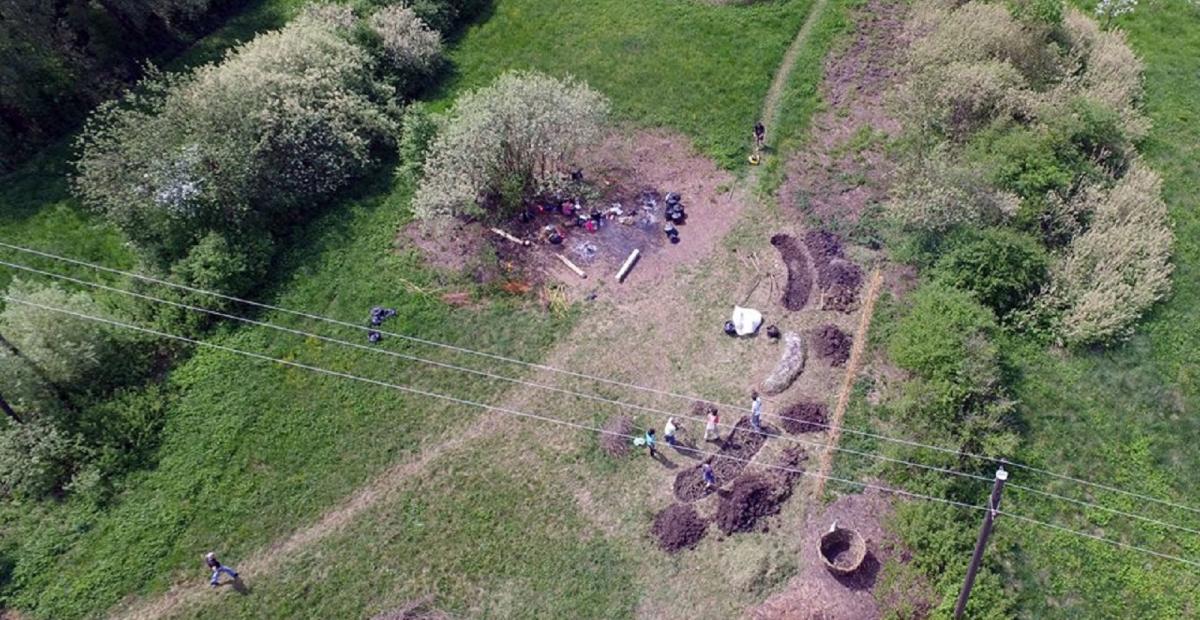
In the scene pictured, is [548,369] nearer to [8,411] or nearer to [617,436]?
[617,436]

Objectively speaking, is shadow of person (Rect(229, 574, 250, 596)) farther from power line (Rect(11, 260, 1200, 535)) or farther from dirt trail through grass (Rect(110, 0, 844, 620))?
power line (Rect(11, 260, 1200, 535))

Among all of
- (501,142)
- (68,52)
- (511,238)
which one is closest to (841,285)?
(511,238)

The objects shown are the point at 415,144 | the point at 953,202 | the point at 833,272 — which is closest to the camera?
the point at 953,202

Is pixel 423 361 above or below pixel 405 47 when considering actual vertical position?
below

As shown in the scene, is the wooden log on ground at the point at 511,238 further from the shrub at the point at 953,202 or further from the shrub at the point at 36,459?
the shrub at the point at 36,459

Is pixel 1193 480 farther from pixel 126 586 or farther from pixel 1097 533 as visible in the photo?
pixel 126 586

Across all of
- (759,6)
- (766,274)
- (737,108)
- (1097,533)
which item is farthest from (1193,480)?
(759,6)
